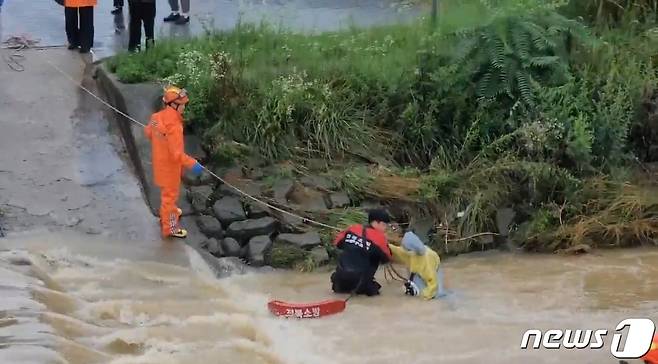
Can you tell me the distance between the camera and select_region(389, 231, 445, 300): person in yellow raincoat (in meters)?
8.02

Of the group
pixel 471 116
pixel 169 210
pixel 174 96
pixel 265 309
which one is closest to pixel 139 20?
pixel 174 96

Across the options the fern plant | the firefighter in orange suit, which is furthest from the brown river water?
the fern plant

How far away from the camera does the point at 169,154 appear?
337 inches

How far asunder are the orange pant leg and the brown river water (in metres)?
0.19

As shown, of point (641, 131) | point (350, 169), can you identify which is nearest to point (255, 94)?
point (350, 169)

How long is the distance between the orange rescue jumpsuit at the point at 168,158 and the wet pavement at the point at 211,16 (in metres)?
3.71

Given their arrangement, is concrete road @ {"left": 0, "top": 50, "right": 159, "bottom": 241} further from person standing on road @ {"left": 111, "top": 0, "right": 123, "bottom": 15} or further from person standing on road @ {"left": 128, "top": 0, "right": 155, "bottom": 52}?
person standing on road @ {"left": 111, "top": 0, "right": 123, "bottom": 15}

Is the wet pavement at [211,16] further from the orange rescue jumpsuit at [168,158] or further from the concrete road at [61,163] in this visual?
the orange rescue jumpsuit at [168,158]

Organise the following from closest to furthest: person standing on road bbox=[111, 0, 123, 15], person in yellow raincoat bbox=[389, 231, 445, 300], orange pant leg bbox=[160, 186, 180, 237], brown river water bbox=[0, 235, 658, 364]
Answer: brown river water bbox=[0, 235, 658, 364] < person in yellow raincoat bbox=[389, 231, 445, 300] < orange pant leg bbox=[160, 186, 180, 237] < person standing on road bbox=[111, 0, 123, 15]

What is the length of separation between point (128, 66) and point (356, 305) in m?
4.60

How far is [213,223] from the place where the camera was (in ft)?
30.1

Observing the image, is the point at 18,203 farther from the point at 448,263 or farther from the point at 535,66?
the point at 535,66

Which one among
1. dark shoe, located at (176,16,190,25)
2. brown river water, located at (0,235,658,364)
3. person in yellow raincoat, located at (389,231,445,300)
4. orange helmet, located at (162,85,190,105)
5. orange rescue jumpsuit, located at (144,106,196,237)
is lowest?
brown river water, located at (0,235,658,364)

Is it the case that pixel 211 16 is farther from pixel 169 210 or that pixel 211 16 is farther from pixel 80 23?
pixel 169 210
